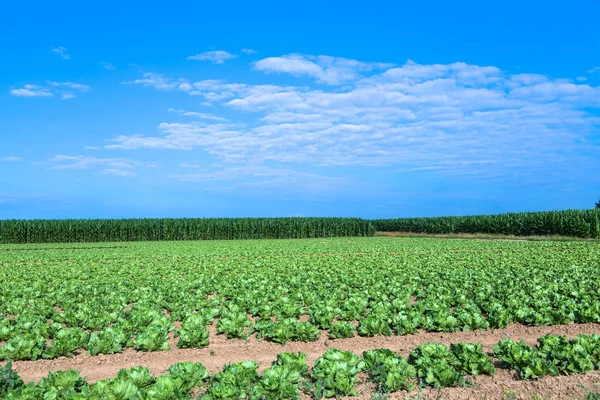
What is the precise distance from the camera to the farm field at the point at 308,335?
5.92 metres

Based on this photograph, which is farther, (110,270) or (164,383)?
(110,270)

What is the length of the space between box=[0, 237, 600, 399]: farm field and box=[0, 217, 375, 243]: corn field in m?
41.0

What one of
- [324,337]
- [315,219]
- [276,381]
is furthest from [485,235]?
[276,381]

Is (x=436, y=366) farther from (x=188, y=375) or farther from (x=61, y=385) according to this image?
(x=61, y=385)

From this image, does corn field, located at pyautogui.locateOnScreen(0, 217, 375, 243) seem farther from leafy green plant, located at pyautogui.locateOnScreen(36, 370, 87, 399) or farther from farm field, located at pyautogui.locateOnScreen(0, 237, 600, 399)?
leafy green plant, located at pyautogui.locateOnScreen(36, 370, 87, 399)

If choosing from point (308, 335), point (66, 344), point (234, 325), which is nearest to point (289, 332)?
point (308, 335)

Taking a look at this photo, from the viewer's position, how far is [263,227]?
60.9 meters

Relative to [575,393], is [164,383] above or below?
above

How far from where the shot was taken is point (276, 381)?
5.68 m

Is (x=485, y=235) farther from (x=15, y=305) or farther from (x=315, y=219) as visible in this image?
(x=15, y=305)

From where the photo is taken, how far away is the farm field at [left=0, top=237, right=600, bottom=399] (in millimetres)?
5922

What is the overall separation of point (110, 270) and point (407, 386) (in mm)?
16182

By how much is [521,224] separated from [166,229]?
39.9 meters

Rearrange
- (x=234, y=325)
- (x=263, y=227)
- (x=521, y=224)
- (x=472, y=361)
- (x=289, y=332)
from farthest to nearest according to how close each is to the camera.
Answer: (x=263, y=227) < (x=521, y=224) < (x=234, y=325) < (x=289, y=332) < (x=472, y=361)
